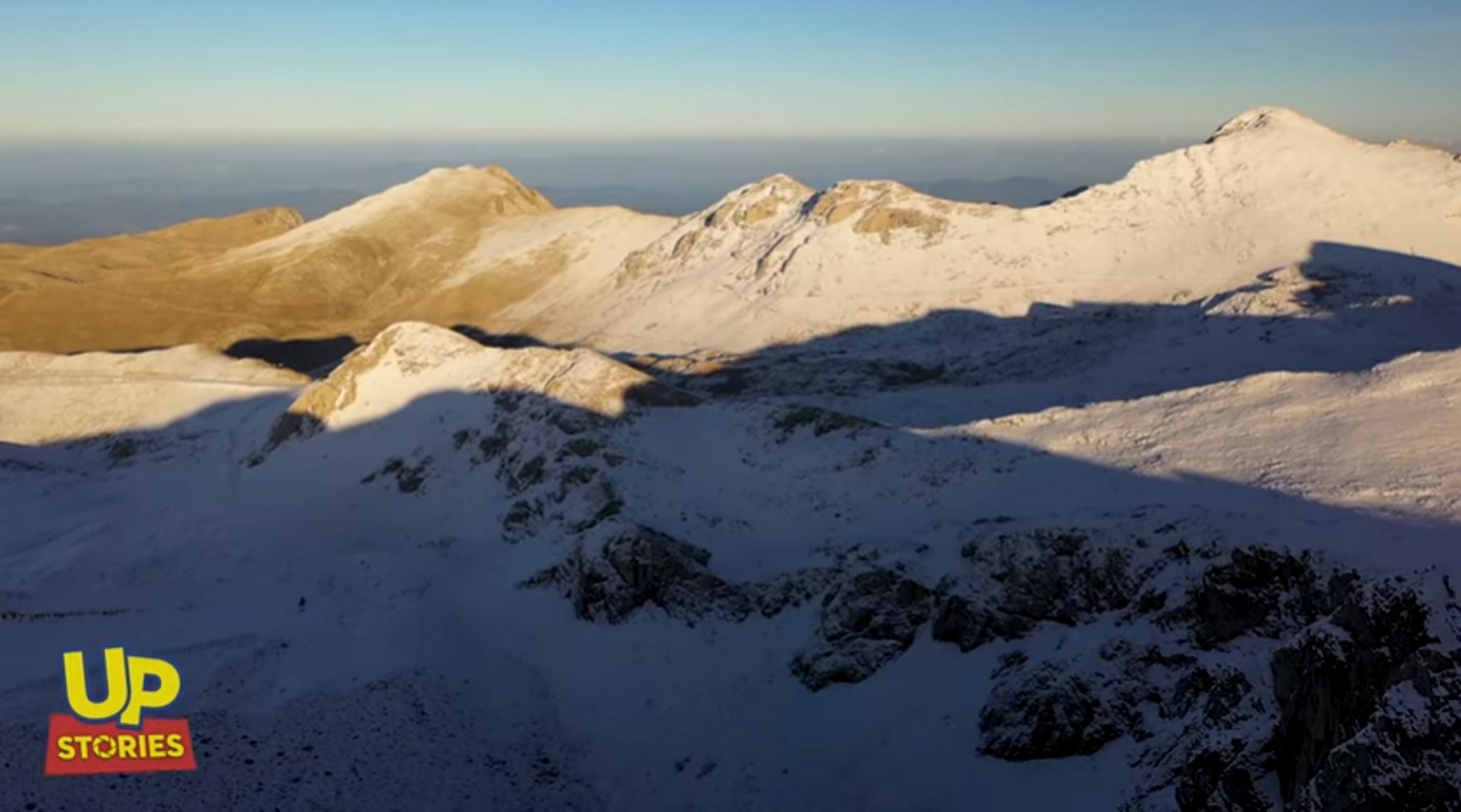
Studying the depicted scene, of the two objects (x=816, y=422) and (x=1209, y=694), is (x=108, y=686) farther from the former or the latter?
(x=1209, y=694)

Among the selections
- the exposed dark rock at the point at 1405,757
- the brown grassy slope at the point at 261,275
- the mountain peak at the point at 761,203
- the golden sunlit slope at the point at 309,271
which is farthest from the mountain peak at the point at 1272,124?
the exposed dark rock at the point at 1405,757

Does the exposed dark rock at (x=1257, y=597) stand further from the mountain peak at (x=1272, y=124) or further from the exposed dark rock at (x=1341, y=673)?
the mountain peak at (x=1272, y=124)

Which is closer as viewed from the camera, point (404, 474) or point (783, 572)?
point (783, 572)

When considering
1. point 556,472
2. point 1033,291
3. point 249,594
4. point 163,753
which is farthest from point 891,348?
point 163,753

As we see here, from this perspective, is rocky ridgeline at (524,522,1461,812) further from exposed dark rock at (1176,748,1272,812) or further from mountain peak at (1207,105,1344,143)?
mountain peak at (1207,105,1344,143)

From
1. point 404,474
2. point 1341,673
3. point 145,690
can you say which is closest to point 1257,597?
point 1341,673

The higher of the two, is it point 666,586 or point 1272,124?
point 1272,124

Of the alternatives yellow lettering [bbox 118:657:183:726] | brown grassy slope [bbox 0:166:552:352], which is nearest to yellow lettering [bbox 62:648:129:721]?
yellow lettering [bbox 118:657:183:726]

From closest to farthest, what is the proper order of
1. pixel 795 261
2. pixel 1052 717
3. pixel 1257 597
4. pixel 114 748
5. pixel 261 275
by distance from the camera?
pixel 1052 717
pixel 114 748
pixel 1257 597
pixel 795 261
pixel 261 275
